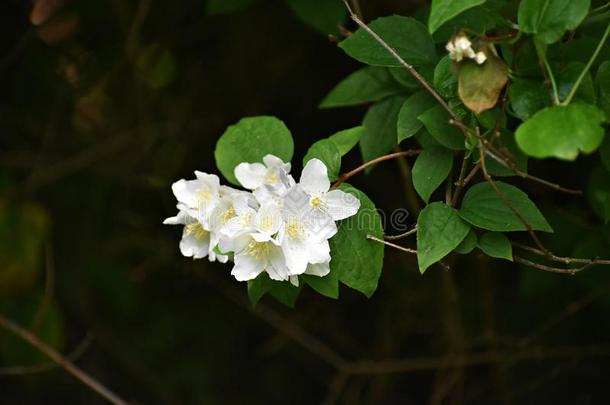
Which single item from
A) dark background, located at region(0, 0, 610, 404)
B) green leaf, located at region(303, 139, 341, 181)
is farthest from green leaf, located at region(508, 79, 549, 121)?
dark background, located at region(0, 0, 610, 404)

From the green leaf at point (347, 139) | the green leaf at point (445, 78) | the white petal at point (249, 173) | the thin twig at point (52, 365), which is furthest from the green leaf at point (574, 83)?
the thin twig at point (52, 365)

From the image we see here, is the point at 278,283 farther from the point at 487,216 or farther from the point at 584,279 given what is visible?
the point at 584,279

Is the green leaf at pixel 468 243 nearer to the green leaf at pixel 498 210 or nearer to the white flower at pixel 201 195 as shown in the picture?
the green leaf at pixel 498 210

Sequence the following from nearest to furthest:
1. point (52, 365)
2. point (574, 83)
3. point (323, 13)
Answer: point (574, 83), point (323, 13), point (52, 365)

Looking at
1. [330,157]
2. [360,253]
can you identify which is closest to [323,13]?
[330,157]

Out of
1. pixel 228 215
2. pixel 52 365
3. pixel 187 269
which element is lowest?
pixel 187 269

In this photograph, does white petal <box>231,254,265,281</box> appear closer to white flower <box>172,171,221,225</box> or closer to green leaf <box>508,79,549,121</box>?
white flower <box>172,171,221,225</box>

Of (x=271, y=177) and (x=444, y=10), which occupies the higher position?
(x=444, y=10)

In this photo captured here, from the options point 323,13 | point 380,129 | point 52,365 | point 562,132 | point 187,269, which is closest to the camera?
point 562,132

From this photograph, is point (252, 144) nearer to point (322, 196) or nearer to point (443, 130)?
point (322, 196)
